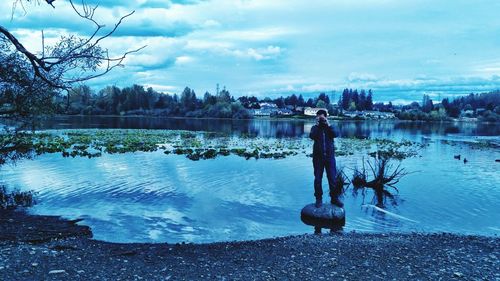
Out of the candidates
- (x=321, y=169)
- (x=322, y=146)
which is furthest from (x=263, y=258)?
(x=322, y=146)

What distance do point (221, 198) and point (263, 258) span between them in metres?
9.17

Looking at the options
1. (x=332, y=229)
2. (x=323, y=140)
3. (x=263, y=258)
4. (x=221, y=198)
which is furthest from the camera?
(x=221, y=198)

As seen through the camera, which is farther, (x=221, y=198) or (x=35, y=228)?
(x=221, y=198)

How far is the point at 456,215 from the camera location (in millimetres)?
17078

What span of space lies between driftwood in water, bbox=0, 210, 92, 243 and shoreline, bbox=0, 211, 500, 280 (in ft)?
0.37

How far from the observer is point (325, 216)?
49.7 ft

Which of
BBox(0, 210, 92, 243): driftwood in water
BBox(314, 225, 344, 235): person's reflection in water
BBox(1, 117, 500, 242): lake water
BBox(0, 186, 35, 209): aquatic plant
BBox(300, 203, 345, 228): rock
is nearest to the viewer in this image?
BBox(0, 210, 92, 243): driftwood in water

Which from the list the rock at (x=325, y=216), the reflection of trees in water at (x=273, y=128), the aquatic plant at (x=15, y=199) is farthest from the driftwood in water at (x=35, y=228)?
the reflection of trees in water at (x=273, y=128)

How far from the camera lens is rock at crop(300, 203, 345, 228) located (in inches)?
595

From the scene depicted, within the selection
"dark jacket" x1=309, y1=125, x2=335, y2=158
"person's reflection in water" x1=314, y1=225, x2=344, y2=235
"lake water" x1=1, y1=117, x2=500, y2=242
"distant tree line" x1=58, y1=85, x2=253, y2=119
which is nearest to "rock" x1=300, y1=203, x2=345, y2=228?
"person's reflection in water" x1=314, y1=225, x2=344, y2=235

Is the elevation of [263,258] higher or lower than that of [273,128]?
lower

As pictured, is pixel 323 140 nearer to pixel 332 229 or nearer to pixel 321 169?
pixel 321 169

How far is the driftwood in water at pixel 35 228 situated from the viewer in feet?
39.5

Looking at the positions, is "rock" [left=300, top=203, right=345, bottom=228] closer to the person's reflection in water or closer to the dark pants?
the person's reflection in water
